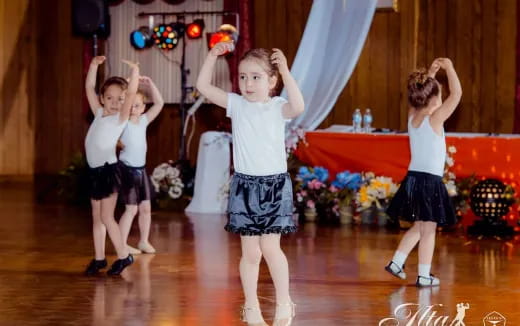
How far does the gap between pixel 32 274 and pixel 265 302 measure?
1587mm

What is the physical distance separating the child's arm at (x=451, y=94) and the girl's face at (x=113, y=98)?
178 cm

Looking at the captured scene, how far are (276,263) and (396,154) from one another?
420cm

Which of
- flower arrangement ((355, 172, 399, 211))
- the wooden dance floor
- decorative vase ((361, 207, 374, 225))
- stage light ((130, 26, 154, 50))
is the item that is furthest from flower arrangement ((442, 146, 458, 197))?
stage light ((130, 26, 154, 50))

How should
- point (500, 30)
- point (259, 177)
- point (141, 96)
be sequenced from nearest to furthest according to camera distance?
1. point (259, 177)
2. point (141, 96)
3. point (500, 30)

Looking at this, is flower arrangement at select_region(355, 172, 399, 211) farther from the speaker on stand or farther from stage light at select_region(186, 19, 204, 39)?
the speaker on stand

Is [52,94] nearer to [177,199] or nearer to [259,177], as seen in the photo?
[177,199]

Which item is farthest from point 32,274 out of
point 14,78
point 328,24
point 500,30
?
point 14,78

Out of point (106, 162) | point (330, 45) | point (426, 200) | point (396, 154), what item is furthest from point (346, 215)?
point (106, 162)

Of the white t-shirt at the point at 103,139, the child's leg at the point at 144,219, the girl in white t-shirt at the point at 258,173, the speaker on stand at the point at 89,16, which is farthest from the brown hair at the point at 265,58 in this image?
the speaker on stand at the point at 89,16

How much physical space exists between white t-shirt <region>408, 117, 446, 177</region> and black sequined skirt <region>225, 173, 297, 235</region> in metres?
1.46

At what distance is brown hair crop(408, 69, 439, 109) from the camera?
19.3ft

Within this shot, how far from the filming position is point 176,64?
38.9ft

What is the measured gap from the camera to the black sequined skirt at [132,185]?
22.8 ft

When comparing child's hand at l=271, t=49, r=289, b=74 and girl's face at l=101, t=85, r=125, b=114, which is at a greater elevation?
child's hand at l=271, t=49, r=289, b=74
